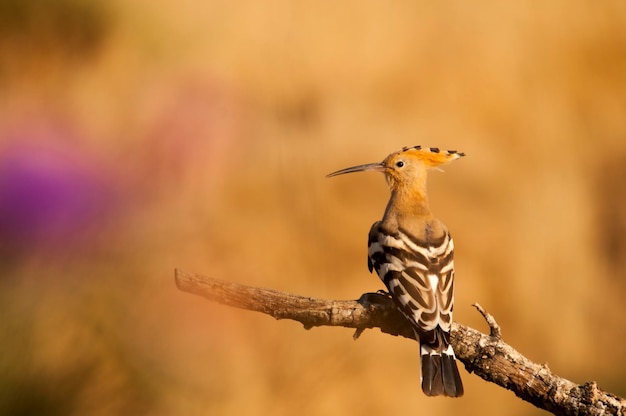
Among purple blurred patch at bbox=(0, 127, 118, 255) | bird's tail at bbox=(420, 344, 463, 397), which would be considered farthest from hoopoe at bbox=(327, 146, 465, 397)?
purple blurred patch at bbox=(0, 127, 118, 255)

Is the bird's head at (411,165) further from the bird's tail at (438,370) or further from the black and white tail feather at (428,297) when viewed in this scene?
the bird's tail at (438,370)

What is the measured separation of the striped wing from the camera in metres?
1.08

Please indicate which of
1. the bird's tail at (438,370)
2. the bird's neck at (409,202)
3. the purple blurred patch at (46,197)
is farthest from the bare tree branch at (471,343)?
the bird's neck at (409,202)

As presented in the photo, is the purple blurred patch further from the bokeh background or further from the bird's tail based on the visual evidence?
the bird's tail

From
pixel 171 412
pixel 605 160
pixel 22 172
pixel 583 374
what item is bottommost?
pixel 583 374

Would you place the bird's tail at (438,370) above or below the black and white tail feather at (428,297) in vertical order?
below

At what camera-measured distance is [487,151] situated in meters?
2.60

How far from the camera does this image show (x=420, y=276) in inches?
44.8

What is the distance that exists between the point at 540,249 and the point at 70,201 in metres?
1.90

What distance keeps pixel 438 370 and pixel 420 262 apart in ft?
0.45

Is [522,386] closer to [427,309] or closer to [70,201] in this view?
[427,309]

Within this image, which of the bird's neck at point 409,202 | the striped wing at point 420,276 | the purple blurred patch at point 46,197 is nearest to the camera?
the purple blurred patch at point 46,197

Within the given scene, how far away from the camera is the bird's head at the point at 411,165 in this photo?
1388 millimetres

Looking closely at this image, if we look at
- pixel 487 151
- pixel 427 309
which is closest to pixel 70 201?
pixel 427 309
